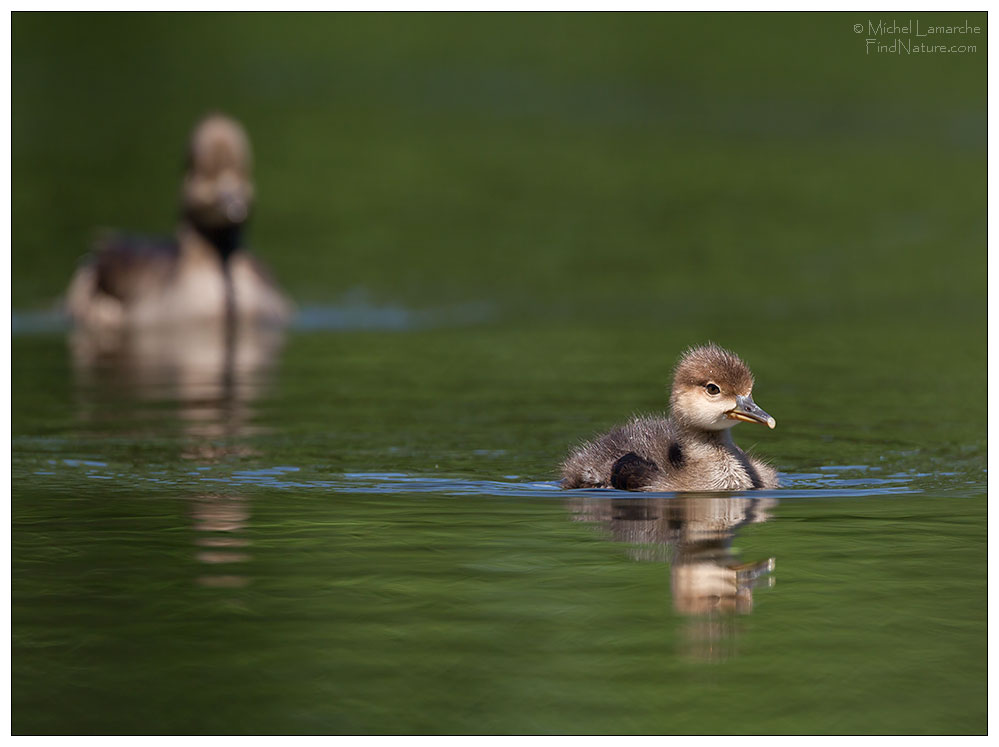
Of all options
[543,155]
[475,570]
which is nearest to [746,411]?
[475,570]

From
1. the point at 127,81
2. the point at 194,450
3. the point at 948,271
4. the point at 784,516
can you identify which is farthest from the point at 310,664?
the point at 127,81

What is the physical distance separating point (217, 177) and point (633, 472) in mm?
11151

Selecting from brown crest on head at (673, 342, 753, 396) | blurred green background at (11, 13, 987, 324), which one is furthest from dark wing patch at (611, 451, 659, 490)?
blurred green background at (11, 13, 987, 324)

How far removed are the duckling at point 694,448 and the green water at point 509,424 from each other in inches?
9.3

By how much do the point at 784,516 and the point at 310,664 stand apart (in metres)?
3.77

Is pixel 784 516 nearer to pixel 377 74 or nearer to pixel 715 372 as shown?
pixel 715 372

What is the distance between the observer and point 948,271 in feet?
78.5

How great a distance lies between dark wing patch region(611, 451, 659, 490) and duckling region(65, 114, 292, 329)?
34.0 ft

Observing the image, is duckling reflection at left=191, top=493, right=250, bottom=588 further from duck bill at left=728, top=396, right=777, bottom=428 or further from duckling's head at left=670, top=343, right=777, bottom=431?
duck bill at left=728, top=396, right=777, bottom=428

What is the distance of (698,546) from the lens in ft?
33.2

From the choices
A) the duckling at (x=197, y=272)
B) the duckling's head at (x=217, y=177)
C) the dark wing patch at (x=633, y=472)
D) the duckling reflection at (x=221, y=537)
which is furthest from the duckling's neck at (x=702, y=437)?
the duckling's head at (x=217, y=177)

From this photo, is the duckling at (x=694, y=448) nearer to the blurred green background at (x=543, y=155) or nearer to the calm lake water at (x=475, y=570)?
the calm lake water at (x=475, y=570)

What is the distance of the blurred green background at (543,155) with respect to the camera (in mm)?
24203

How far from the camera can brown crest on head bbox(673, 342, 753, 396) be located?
11430 mm
